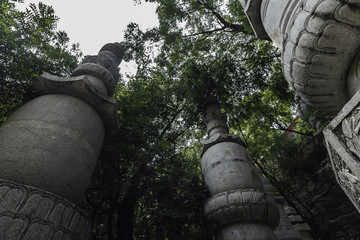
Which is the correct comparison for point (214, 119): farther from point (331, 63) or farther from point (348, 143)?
point (348, 143)

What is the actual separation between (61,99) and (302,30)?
3642 mm

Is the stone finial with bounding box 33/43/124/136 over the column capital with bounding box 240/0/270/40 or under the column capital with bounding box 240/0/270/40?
under

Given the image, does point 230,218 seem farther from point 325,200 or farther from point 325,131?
point 325,200

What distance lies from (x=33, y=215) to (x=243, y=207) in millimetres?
3098

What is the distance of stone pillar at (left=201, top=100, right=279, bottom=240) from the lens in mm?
3857

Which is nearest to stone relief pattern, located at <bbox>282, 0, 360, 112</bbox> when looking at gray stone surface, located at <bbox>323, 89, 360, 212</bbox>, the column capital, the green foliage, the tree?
gray stone surface, located at <bbox>323, 89, 360, 212</bbox>

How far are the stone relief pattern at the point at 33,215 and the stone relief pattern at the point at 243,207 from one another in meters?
2.45

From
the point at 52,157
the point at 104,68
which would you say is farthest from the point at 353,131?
the point at 104,68

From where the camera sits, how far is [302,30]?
2.42 m

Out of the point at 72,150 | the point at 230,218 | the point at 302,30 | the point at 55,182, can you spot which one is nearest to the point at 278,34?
the point at 302,30

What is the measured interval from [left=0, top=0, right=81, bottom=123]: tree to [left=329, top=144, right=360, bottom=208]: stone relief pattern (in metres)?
4.87

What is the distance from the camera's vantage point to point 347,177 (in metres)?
2.27

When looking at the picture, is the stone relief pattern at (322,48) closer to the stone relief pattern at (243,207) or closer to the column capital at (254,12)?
the column capital at (254,12)

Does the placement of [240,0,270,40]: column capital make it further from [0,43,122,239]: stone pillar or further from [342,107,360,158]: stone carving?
[0,43,122,239]: stone pillar
